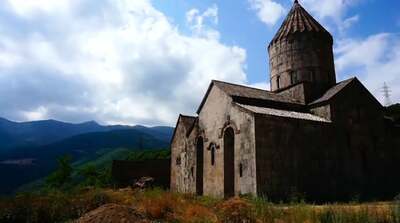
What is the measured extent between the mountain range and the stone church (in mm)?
24249

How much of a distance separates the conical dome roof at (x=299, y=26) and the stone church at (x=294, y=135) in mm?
70

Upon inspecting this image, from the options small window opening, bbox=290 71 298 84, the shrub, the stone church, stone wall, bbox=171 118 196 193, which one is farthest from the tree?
the shrub

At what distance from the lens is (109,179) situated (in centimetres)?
2734

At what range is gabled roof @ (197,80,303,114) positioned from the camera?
19219mm

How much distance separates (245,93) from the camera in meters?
19.7

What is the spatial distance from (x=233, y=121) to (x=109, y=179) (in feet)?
45.9

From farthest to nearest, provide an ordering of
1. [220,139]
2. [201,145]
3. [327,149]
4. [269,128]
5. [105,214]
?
[201,145], [220,139], [327,149], [269,128], [105,214]

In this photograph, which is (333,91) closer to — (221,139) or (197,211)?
(221,139)

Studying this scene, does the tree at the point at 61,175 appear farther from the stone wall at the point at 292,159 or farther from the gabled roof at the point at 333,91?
the gabled roof at the point at 333,91

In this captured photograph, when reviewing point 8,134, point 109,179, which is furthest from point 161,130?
point 109,179

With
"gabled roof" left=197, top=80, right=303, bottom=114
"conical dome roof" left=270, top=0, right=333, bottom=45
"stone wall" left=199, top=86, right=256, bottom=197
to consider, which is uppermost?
"conical dome roof" left=270, top=0, right=333, bottom=45

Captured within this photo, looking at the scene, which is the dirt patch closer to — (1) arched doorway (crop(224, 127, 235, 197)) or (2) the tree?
(1) arched doorway (crop(224, 127, 235, 197))

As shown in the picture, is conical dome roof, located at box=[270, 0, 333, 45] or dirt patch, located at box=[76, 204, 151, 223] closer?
dirt patch, located at box=[76, 204, 151, 223]

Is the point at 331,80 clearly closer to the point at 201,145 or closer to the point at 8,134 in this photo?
the point at 201,145
